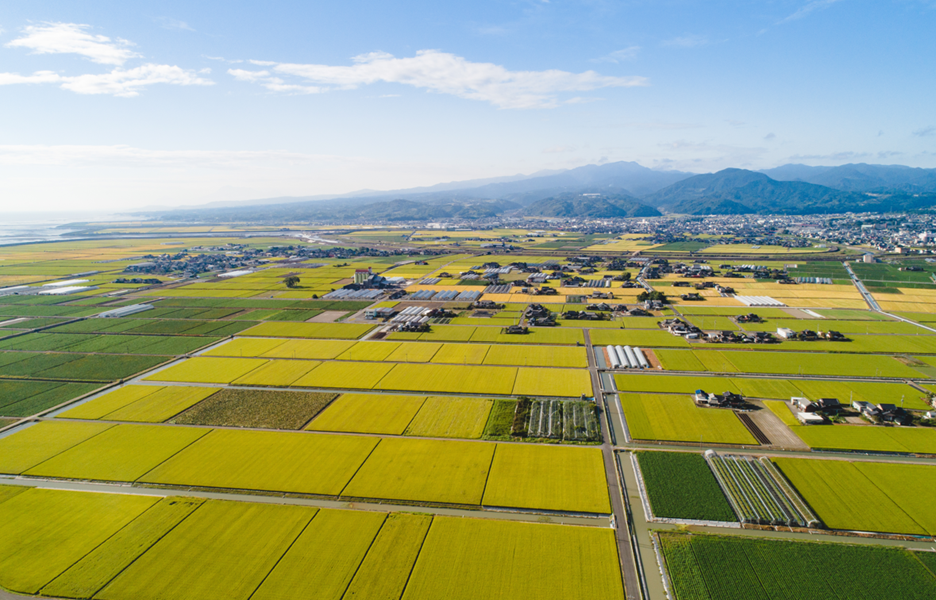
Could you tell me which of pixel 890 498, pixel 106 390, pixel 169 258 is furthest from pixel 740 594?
pixel 169 258

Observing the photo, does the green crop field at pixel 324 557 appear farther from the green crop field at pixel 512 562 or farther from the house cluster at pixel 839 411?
the house cluster at pixel 839 411

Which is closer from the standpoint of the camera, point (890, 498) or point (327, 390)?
point (890, 498)

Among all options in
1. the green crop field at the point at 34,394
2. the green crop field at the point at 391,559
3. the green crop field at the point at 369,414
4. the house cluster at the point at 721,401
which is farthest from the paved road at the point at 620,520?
the green crop field at the point at 34,394

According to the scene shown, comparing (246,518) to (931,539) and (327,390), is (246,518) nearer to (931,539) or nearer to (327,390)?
(327,390)

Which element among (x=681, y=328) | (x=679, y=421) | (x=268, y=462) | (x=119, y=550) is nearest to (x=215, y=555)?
(x=119, y=550)

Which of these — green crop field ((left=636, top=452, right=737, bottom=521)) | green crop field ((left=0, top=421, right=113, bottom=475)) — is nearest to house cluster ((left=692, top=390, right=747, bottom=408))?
green crop field ((left=636, top=452, right=737, bottom=521))

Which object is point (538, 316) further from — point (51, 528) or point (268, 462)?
point (51, 528)
